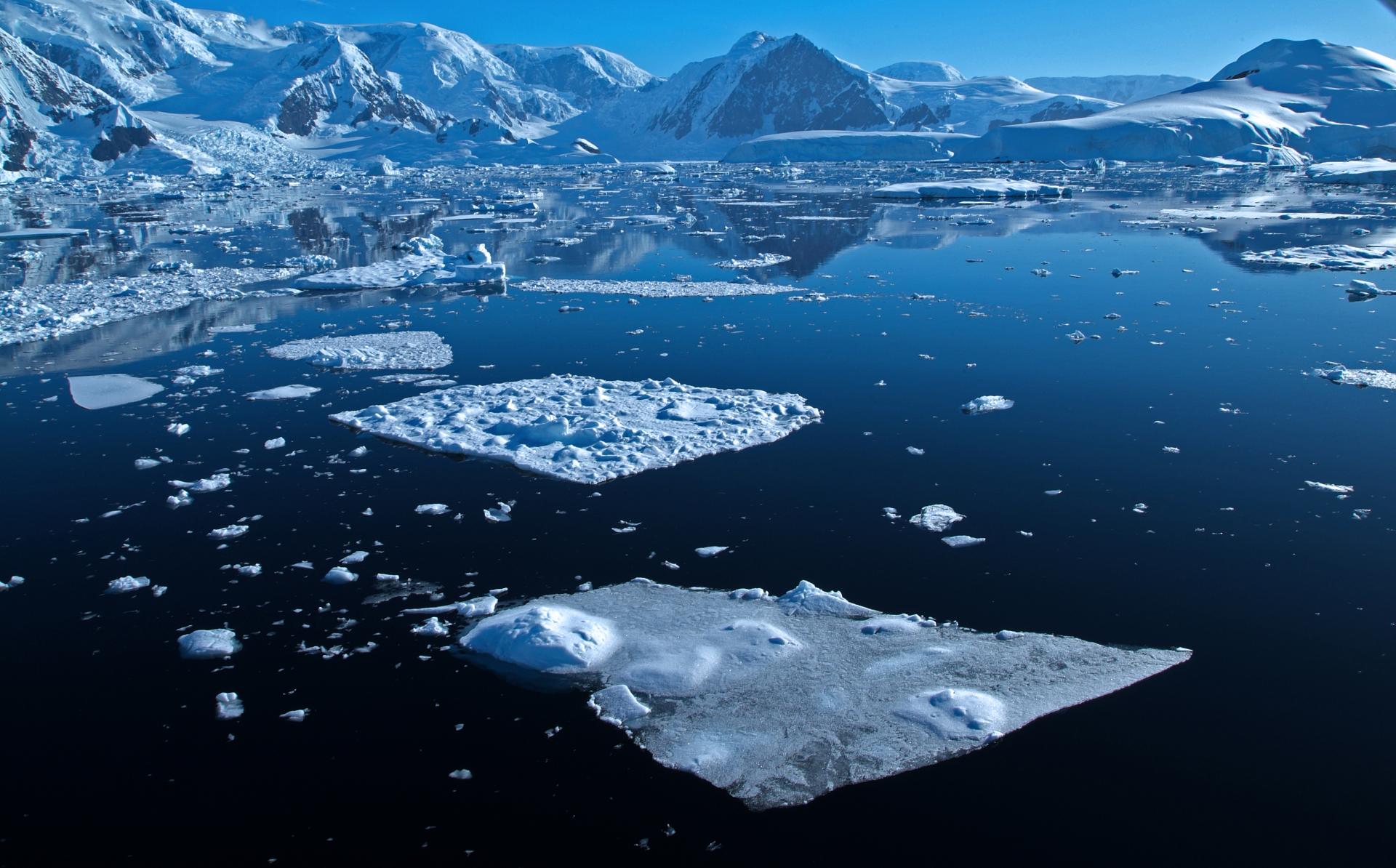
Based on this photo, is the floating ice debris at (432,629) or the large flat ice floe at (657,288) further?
the large flat ice floe at (657,288)

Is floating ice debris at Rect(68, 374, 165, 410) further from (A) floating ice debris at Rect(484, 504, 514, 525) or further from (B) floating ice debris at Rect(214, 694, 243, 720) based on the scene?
(B) floating ice debris at Rect(214, 694, 243, 720)

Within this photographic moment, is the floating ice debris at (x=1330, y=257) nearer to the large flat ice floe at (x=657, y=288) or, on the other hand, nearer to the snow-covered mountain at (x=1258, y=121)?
the large flat ice floe at (x=657, y=288)

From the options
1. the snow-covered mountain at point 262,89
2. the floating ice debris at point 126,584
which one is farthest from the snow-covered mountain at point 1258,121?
the floating ice debris at point 126,584

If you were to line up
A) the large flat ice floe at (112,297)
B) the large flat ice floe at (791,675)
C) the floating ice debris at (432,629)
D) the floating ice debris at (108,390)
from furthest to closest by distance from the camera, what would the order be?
the large flat ice floe at (112,297) → the floating ice debris at (108,390) → the floating ice debris at (432,629) → the large flat ice floe at (791,675)

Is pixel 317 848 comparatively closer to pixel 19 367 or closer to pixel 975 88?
pixel 19 367

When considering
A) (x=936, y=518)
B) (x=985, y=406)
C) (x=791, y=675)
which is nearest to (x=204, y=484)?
(x=791, y=675)
